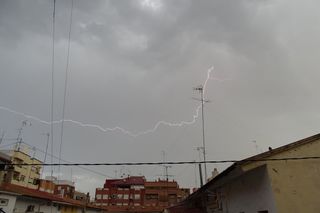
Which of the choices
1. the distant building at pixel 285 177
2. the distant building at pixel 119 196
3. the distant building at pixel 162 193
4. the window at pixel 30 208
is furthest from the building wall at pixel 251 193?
the distant building at pixel 119 196

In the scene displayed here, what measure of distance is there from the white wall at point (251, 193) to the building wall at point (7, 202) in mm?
13242

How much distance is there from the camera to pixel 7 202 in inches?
621

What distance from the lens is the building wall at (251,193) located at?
7879mm

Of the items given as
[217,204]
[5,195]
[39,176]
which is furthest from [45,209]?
[39,176]

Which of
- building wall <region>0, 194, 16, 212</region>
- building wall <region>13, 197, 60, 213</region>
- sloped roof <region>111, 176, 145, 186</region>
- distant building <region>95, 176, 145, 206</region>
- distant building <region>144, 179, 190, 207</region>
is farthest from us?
sloped roof <region>111, 176, 145, 186</region>

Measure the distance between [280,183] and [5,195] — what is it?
51.7 feet

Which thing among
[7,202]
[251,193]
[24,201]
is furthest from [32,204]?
[251,193]

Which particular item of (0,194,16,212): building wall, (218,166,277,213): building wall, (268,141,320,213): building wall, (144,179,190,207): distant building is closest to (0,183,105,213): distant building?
(0,194,16,212): building wall

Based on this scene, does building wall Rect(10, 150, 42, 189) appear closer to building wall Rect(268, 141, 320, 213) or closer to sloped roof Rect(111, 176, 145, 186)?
sloped roof Rect(111, 176, 145, 186)

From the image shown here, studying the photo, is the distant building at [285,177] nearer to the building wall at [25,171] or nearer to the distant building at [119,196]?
the building wall at [25,171]

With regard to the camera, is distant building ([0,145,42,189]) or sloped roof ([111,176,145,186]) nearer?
distant building ([0,145,42,189])

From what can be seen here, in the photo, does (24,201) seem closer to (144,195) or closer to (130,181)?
(144,195)

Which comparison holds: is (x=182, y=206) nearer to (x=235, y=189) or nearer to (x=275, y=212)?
(x=235, y=189)

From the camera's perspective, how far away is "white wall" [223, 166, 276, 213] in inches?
308
